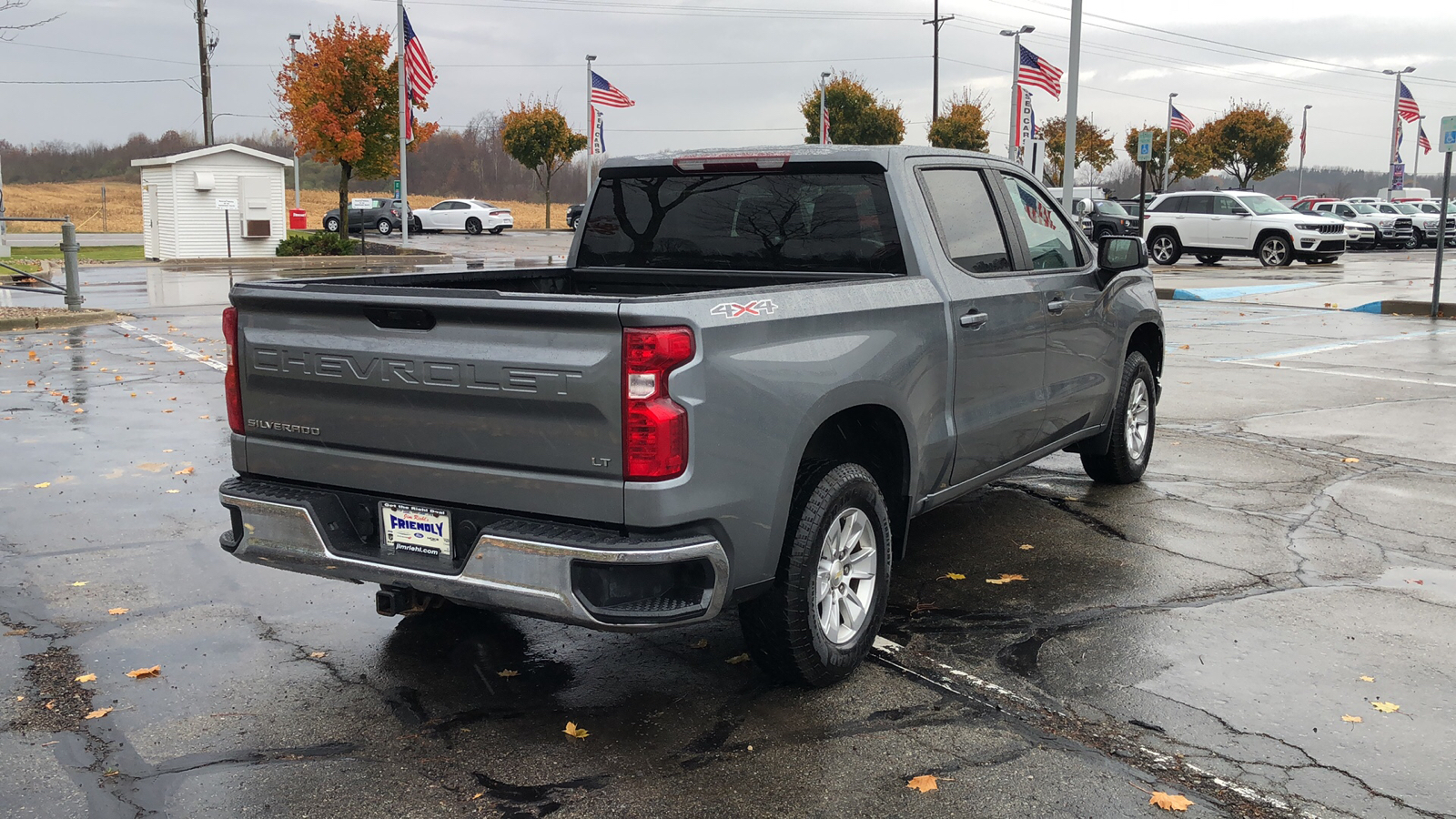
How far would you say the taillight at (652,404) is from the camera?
342 centimetres

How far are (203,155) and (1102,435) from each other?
31067 millimetres

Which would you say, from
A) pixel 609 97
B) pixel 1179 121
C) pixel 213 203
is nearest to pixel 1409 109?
pixel 1179 121

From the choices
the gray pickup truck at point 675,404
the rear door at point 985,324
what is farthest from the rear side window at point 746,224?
the rear door at point 985,324

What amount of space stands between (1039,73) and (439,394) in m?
29.3

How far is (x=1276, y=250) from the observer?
29.7 metres

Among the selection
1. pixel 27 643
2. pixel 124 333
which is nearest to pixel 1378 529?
pixel 27 643

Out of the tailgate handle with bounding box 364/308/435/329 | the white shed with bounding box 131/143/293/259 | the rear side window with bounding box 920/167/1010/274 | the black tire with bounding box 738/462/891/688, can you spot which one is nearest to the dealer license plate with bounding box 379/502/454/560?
the tailgate handle with bounding box 364/308/435/329

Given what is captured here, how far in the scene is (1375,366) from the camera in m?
12.6

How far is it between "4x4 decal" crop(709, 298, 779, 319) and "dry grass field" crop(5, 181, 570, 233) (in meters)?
54.2

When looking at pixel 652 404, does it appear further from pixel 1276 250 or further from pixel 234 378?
pixel 1276 250

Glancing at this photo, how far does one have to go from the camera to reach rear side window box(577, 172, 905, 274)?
16.2 ft

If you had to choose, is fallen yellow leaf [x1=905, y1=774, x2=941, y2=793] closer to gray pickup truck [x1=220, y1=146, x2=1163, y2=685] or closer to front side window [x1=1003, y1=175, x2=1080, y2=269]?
gray pickup truck [x1=220, y1=146, x2=1163, y2=685]

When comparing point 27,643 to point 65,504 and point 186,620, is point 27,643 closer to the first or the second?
point 186,620

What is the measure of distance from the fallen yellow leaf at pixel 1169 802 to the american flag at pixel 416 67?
32.9 metres
